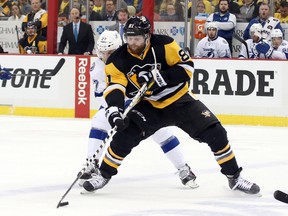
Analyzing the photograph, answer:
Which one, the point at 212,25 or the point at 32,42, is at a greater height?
the point at 212,25

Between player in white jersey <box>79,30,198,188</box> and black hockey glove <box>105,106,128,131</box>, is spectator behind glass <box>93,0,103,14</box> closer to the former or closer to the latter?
player in white jersey <box>79,30,198,188</box>

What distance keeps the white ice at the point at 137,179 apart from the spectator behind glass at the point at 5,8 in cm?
397

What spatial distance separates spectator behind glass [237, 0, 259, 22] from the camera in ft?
35.8

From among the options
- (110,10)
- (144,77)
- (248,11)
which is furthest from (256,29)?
(144,77)

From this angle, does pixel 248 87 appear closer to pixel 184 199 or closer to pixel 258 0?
pixel 258 0

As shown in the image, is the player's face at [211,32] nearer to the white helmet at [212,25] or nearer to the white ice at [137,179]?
the white helmet at [212,25]

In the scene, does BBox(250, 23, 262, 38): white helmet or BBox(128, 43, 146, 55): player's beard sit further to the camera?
BBox(250, 23, 262, 38): white helmet

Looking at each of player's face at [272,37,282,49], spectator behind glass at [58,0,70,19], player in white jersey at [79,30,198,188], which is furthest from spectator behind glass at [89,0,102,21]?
player in white jersey at [79,30,198,188]

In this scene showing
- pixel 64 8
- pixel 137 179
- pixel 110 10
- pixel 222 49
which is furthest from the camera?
Answer: pixel 64 8

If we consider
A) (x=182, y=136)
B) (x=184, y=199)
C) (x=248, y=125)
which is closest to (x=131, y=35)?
(x=184, y=199)

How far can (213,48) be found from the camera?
35.1ft

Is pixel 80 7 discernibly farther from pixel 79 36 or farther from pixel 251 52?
pixel 251 52

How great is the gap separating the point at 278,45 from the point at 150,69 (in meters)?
5.31

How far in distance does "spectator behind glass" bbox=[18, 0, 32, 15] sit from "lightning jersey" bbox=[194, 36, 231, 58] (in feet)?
9.84
